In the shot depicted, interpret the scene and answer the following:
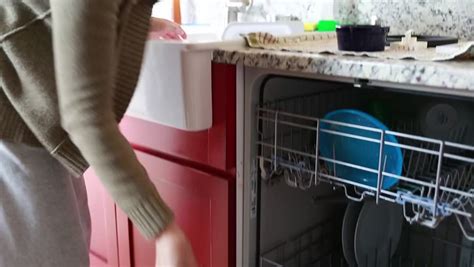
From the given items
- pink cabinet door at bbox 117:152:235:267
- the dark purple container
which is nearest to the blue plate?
the dark purple container

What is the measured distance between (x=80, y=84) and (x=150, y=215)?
20cm

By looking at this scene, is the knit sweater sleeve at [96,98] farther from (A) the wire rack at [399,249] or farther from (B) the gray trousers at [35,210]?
(A) the wire rack at [399,249]

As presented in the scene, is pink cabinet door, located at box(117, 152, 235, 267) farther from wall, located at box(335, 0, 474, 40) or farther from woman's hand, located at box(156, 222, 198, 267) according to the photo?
wall, located at box(335, 0, 474, 40)

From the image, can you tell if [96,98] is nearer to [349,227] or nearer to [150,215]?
[150,215]

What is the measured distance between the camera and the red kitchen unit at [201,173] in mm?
1038

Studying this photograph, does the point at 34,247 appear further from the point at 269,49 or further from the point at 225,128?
the point at 269,49

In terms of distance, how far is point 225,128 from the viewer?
104 centimetres

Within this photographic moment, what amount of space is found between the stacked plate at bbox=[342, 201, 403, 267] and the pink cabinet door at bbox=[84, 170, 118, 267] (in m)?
0.62

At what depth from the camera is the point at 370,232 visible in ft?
4.06

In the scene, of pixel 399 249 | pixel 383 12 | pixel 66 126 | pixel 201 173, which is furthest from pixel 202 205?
pixel 383 12

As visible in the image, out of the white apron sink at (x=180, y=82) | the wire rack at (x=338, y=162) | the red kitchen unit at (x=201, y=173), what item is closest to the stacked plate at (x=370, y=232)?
the wire rack at (x=338, y=162)

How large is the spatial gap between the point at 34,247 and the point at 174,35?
0.56 m

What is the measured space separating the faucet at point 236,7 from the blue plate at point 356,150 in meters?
0.77

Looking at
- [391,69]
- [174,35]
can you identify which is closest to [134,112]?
[174,35]
